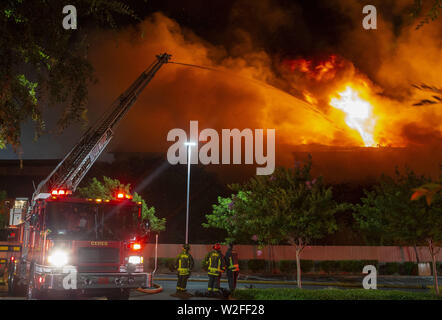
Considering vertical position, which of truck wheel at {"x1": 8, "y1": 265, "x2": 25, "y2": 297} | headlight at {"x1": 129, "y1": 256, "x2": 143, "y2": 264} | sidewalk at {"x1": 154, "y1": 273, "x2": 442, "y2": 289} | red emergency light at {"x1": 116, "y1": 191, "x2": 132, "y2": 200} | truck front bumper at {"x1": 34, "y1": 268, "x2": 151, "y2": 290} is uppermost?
red emergency light at {"x1": 116, "y1": 191, "x2": 132, "y2": 200}

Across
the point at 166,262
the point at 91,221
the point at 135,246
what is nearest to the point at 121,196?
the point at 91,221

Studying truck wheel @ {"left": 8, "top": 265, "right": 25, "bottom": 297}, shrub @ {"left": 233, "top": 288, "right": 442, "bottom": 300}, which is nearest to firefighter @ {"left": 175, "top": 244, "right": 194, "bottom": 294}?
shrub @ {"left": 233, "top": 288, "right": 442, "bottom": 300}

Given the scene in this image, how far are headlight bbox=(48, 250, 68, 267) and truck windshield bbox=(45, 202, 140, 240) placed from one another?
0.38 meters

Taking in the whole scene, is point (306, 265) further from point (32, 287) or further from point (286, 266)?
point (32, 287)

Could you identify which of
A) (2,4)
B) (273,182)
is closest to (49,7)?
(2,4)

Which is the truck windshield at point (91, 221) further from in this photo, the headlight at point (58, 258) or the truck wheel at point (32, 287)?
the truck wheel at point (32, 287)

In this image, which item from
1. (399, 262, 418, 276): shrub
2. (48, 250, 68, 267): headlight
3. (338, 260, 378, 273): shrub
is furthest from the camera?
(338, 260, 378, 273): shrub

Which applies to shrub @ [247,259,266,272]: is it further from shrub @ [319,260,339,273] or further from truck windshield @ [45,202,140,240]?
truck windshield @ [45,202,140,240]

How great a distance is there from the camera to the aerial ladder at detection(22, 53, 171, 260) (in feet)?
45.3

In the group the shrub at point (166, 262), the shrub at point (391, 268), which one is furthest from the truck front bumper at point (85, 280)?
the shrub at point (391, 268)

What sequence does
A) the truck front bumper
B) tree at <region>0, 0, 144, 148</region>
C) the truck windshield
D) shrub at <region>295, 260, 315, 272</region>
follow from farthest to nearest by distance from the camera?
1. shrub at <region>295, 260, 315, 272</region>
2. the truck windshield
3. the truck front bumper
4. tree at <region>0, 0, 144, 148</region>

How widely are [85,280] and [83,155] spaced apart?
535 centimetres
